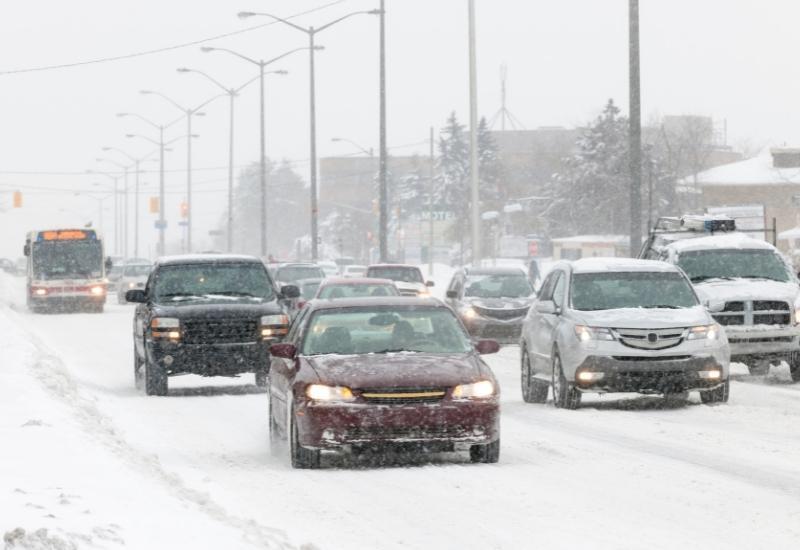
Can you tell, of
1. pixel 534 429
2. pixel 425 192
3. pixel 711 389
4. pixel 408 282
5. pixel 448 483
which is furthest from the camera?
pixel 425 192

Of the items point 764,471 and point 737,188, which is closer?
point 764,471

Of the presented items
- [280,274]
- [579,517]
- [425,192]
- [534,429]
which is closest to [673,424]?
[534,429]

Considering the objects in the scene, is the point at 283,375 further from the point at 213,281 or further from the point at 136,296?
the point at 213,281

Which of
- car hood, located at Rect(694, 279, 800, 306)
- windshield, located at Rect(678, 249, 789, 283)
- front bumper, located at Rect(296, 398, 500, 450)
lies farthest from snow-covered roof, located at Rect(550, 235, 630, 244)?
front bumper, located at Rect(296, 398, 500, 450)

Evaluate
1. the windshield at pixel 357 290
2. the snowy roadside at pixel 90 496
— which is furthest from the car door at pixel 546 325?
the windshield at pixel 357 290

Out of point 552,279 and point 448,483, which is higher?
point 552,279

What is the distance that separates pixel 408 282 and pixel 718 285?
1684 centimetres

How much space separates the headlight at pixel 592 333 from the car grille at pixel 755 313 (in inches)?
202

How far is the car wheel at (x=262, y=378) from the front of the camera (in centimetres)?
2197

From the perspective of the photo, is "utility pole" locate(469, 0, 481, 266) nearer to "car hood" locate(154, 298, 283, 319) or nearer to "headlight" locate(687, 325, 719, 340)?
"car hood" locate(154, 298, 283, 319)

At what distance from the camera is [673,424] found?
655 inches

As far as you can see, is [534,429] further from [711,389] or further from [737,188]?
[737,188]

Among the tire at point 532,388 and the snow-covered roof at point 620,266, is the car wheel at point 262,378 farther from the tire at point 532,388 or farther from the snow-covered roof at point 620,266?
the snow-covered roof at point 620,266

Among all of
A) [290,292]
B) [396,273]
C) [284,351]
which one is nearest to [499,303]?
[396,273]
